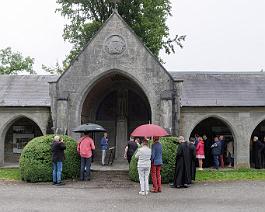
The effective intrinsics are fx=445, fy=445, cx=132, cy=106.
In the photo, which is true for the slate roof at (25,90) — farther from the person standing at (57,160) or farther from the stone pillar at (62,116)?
the person standing at (57,160)

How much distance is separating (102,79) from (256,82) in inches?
371

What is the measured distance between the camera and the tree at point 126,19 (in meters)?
31.1

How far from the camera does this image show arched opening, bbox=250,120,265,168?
22578 mm

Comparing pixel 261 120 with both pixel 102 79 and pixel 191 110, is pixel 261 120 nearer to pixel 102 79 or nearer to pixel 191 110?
pixel 191 110

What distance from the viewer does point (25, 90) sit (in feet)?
84.9

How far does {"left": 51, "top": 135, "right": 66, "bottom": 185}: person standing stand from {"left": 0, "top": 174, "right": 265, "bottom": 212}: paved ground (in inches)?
14.2

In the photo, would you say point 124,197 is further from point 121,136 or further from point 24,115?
point 24,115

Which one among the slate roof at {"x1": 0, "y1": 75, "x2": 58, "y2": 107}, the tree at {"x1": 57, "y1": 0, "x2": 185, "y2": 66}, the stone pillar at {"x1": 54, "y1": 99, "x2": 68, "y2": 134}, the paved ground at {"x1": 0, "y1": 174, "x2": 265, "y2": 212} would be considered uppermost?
the tree at {"x1": 57, "y1": 0, "x2": 185, "y2": 66}

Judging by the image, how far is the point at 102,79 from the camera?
22.7m

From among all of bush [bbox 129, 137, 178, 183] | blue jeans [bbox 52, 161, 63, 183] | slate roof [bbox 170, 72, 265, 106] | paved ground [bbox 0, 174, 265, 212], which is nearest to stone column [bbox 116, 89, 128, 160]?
slate roof [bbox 170, 72, 265, 106]

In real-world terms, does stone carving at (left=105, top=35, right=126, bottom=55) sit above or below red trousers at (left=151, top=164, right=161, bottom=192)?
above

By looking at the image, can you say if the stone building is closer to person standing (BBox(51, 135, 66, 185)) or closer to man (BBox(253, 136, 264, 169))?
man (BBox(253, 136, 264, 169))

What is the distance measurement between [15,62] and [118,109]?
2925 cm

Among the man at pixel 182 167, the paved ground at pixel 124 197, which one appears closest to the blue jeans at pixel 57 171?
the paved ground at pixel 124 197
